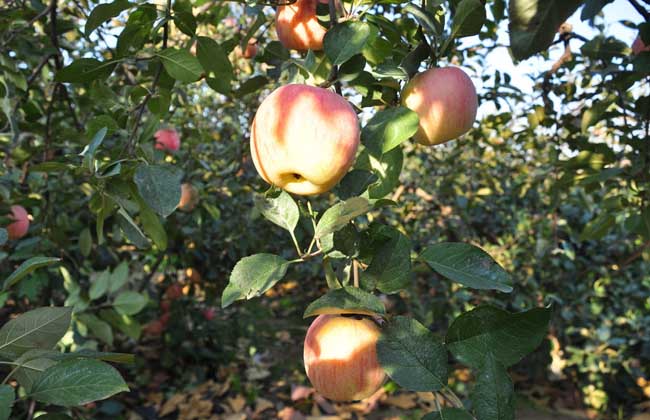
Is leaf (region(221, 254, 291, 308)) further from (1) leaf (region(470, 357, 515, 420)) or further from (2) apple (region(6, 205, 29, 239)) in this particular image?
(2) apple (region(6, 205, 29, 239))

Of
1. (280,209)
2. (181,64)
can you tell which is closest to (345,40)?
(280,209)

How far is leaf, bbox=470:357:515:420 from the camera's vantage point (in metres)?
0.55

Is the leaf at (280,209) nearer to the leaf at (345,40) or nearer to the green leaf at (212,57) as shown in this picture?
the leaf at (345,40)

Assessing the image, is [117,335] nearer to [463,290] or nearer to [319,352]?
[463,290]

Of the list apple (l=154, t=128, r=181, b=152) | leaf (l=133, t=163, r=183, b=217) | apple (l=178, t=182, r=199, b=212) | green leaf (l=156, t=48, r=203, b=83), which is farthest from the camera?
apple (l=154, t=128, r=181, b=152)

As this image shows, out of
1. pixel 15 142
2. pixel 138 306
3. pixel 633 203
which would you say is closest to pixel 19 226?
pixel 15 142

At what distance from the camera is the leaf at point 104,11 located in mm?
979

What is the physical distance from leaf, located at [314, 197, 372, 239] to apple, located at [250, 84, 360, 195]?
0.09m

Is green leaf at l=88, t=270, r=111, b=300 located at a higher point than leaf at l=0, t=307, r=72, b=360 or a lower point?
lower

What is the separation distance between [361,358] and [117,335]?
8.83 feet

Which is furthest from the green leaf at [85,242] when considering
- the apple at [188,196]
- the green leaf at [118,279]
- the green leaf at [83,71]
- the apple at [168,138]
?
the green leaf at [83,71]

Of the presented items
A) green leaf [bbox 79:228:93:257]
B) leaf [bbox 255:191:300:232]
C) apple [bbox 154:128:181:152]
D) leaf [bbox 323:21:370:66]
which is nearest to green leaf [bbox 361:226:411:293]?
leaf [bbox 255:191:300:232]

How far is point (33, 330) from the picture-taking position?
0.72 meters

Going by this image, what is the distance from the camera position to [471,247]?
29.0 inches
